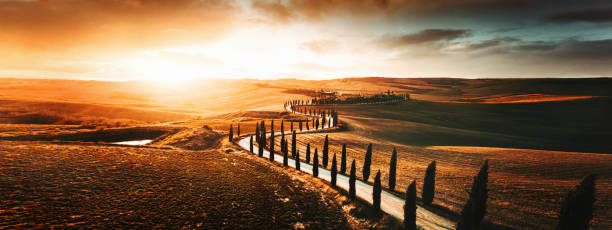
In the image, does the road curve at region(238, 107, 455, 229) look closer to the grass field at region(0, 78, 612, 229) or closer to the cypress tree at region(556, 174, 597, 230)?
the grass field at region(0, 78, 612, 229)

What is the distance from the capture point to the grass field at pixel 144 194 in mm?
16656

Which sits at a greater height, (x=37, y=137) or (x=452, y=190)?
(x=37, y=137)

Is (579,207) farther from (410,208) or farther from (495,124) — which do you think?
(495,124)

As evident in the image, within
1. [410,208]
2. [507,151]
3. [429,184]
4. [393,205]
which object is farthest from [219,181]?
[507,151]

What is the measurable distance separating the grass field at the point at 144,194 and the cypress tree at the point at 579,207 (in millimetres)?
12921

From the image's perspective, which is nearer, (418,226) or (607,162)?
(418,226)

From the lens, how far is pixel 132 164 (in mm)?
28031

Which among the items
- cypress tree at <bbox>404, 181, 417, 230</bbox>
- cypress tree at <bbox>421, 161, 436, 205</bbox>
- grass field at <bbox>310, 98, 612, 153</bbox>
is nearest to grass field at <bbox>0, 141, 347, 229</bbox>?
cypress tree at <bbox>404, 181, 417, 230</bbox>

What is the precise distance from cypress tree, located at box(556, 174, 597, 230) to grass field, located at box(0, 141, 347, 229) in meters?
12.9

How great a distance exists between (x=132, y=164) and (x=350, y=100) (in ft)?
310

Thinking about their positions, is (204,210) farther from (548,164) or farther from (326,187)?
(548,164)

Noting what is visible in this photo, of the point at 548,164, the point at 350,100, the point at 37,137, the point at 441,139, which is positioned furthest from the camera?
the point at 350,100

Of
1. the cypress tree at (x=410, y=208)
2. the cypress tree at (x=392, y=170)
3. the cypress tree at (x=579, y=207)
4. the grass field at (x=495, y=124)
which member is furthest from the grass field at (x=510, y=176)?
the grass field at (x=495, y=124)

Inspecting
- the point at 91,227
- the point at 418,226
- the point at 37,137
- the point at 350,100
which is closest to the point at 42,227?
the point at 91,227
